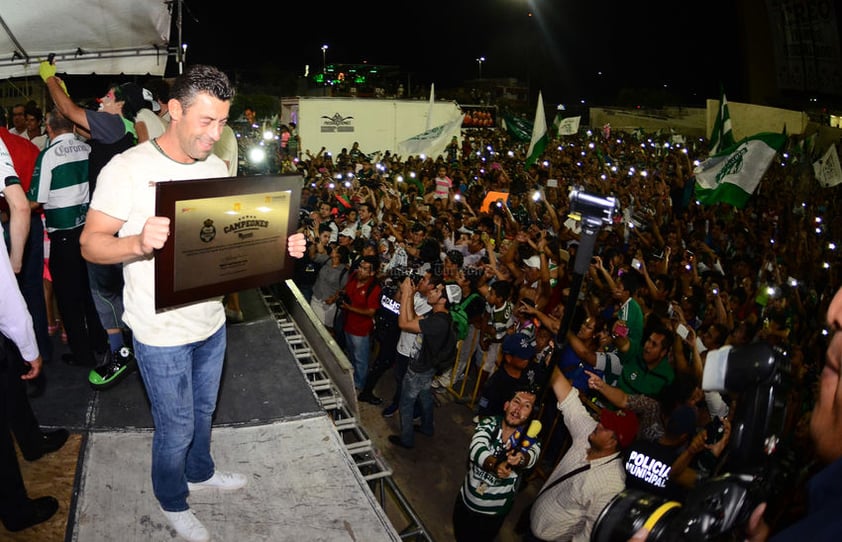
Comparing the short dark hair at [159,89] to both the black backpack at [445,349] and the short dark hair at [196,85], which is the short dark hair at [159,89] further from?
the black backpack at [445,349]

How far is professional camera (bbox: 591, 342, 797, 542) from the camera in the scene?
119 centimetres

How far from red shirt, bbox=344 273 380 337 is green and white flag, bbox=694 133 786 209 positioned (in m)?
5.69

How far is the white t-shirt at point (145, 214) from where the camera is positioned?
2.31m

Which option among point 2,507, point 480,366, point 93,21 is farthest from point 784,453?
point 480,366

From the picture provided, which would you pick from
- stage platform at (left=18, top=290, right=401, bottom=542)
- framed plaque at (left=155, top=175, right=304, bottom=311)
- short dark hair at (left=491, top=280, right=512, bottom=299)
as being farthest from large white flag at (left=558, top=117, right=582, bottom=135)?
framed plaque at (left=155, top=175, right=304, bottom=311)

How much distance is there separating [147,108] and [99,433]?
2.33 metres

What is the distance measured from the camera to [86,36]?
4.30 metres

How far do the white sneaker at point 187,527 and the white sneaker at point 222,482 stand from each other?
0.93ft

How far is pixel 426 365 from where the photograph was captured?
600 cm

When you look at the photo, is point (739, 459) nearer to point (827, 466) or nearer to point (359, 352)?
point (827, 466)

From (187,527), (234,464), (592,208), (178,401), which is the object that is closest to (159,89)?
(178,401)

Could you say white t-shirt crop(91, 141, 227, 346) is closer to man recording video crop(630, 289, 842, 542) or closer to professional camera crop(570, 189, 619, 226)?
professional camera crop(570, 189, 619, 226)

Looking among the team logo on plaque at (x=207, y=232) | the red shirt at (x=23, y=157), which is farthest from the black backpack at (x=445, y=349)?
the red shirt at (x=23, y=157)

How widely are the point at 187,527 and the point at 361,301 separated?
4304 millimetres
